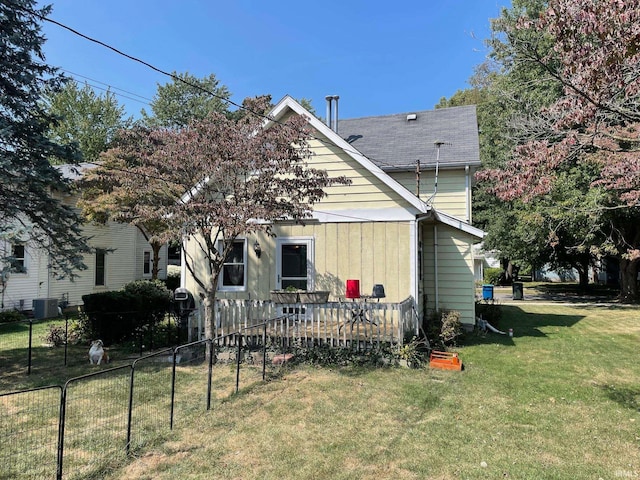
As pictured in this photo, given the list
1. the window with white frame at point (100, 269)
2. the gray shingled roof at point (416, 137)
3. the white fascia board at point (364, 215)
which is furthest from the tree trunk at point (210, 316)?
the window with white frame at point (100, 269)

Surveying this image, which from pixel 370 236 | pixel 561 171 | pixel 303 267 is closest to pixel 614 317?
pixel 561 171

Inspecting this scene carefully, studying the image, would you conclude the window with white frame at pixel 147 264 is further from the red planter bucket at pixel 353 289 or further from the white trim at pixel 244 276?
the red planter bucket at pixel 353 289

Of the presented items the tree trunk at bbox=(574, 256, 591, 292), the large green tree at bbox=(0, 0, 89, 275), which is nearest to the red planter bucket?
the large green tree at bbox=(0, 0, 89, 275)

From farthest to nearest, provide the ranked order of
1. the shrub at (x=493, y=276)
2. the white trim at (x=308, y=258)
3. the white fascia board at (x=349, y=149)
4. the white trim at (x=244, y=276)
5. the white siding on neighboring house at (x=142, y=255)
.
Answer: the shrub at (x=493, y=276) < the white siding on neighboring house at (x=142, y=255) < the white trim at (x=244, y=276) < the white trim at (x=308, y=258) < the white fascia board at (x=349, y=149)

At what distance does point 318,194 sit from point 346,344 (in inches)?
121

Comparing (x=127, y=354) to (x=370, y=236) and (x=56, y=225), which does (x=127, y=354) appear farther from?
(x=370, y=236)

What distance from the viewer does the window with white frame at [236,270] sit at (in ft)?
34.0

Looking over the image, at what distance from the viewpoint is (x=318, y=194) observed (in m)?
8.03

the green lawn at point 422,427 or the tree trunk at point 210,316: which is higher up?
the tree trunk at point 210,316

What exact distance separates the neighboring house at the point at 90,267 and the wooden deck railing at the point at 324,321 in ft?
19.6

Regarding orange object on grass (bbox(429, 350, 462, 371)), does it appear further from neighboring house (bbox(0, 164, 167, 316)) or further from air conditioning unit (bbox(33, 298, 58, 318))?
air conditioning unit (bbox(33, 298, 58, 318))

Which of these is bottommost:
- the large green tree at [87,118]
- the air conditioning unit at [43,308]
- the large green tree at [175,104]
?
the air conditioning unit at [43,308]

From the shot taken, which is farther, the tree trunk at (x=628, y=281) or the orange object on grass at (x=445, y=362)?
the tree trunk at (x=628, y=281)

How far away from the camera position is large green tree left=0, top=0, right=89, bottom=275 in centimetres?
842
